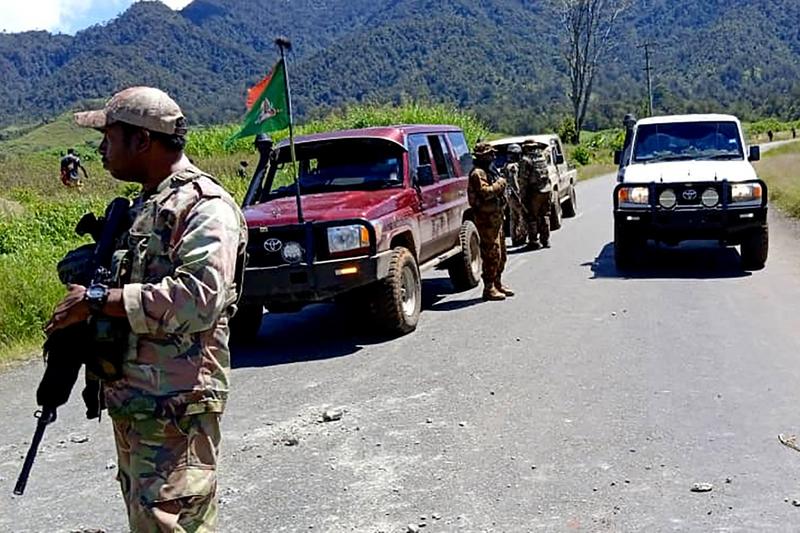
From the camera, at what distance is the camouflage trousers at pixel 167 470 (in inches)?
111

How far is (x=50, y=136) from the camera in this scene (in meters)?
80.8

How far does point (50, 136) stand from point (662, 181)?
78.1 metres

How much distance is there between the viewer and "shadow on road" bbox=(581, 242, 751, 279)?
437 inches

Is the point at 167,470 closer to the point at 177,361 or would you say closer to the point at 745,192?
the point at 177,361

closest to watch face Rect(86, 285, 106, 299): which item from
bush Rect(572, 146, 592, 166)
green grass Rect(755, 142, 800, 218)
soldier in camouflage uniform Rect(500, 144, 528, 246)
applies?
soldier in camouflage uniform Rect(500, 144, 528, 246)

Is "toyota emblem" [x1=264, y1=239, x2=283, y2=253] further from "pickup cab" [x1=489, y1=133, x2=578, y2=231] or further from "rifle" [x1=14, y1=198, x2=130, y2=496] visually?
"pickup cab" [x1=489, y1=133, x2=578, y2=231]

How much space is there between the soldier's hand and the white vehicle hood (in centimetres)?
915

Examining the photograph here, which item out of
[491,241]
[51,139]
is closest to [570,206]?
[491,241]

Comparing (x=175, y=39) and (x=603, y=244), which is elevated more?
(x=175, y=39)

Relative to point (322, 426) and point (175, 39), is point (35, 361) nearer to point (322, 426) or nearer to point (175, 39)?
point (322, 426)

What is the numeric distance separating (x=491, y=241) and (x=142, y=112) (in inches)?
284

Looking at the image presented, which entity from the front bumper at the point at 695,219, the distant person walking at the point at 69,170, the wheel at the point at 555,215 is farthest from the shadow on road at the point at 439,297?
the distant person walking at the point at 69,170

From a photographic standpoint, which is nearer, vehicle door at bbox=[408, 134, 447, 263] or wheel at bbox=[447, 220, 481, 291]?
vehicle door at bbox=[408, 134, 447, 263]

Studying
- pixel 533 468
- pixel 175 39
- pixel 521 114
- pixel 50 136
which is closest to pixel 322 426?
pixel 533 468
